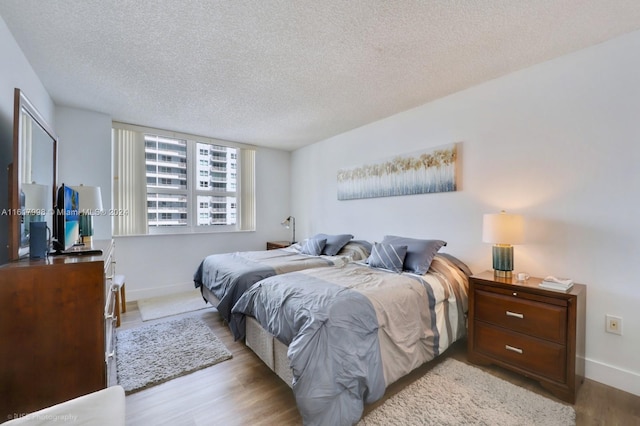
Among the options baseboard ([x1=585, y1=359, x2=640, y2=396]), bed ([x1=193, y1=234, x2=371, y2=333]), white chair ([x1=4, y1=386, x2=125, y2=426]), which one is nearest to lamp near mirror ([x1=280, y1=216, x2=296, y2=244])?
bed ([x1=193, y1=234, x2=371, y2=333])

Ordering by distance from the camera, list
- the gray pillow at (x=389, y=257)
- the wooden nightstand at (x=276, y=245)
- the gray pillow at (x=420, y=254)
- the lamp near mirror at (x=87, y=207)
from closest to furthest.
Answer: the lamp near mirror at (x=87, y=207) → the gray pillow at (x=420, y=254) → the gray pillow at (x=389, y=257) → the wooden nightstand at (x=276, y=245)

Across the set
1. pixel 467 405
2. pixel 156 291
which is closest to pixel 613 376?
pixel 467 405

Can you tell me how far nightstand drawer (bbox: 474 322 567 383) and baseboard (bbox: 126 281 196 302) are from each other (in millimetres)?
3919

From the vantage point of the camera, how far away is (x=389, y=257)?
108 inches

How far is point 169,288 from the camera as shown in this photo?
4.12 metres

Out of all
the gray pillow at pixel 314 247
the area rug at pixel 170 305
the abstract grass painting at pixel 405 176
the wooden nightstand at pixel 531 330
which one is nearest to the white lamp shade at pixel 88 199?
the area rug at pixel 170 305

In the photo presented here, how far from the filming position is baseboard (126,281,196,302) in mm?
3828

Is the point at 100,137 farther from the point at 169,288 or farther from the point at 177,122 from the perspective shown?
the point at 169,288

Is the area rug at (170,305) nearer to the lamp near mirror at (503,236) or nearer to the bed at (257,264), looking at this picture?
the bed at (257,264)

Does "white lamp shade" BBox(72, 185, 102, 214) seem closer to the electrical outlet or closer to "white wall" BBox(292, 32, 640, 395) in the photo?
"white wall" BBox(292, 32, 640, 395)

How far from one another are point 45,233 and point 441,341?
2.84 metres

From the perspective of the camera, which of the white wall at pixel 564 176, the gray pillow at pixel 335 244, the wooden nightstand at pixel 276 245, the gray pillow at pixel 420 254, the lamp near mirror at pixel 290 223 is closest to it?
the white wall at pixel 564 176

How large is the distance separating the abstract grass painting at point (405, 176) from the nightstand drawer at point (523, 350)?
4.61ft

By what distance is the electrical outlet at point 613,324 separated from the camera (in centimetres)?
198
